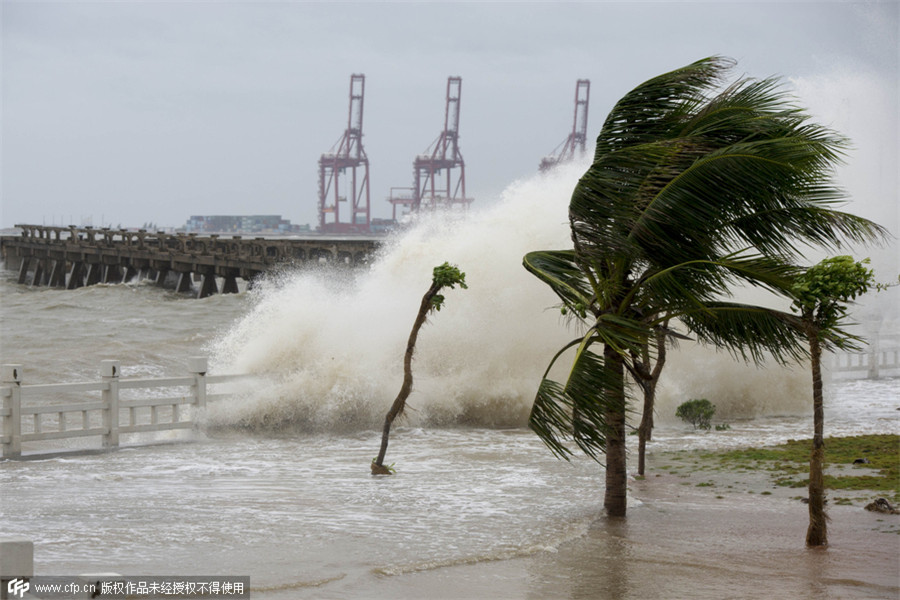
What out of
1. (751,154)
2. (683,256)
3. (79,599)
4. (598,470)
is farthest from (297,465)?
(79,599)

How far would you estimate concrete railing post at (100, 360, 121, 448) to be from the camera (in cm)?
1274

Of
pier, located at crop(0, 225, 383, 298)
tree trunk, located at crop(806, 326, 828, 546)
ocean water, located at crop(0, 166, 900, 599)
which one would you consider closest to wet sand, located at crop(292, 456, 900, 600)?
ocean water, located at crop(0, 166, 900, 599)

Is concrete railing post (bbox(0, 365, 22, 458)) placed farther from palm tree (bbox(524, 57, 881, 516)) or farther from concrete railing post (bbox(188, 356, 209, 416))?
palm tree (bbox(524, 57, 881, 516))

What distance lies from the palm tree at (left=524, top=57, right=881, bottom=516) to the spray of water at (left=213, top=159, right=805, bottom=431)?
7.69 metres

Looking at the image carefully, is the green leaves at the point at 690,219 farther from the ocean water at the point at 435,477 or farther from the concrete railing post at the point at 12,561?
the concrete railing post at the point at 12,561

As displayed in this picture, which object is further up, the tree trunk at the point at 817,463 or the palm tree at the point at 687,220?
the palm tree at the point at 687,220

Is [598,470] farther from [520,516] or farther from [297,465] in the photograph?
[297,465]

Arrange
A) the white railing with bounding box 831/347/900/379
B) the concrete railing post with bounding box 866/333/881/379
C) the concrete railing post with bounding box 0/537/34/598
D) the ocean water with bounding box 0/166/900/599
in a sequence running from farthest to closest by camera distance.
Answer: the concrete railing post with bounding box 866/333/881/379, the white railing with bounding box 831/347/900/379, the ocean water with bounding box 0/166/900/599, the concrete railing post with bounding box 0/537/34/598

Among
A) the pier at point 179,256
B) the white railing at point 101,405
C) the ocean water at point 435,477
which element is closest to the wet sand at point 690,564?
the ocean water at point 435,477

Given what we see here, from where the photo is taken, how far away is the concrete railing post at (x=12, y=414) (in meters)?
11.9

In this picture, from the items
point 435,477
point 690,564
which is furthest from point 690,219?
point 435,477

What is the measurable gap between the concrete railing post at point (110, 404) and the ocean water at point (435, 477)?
0.34 metres

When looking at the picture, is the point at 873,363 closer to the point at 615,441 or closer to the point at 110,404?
the point at 615,441

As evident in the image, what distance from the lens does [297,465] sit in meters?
12.1
